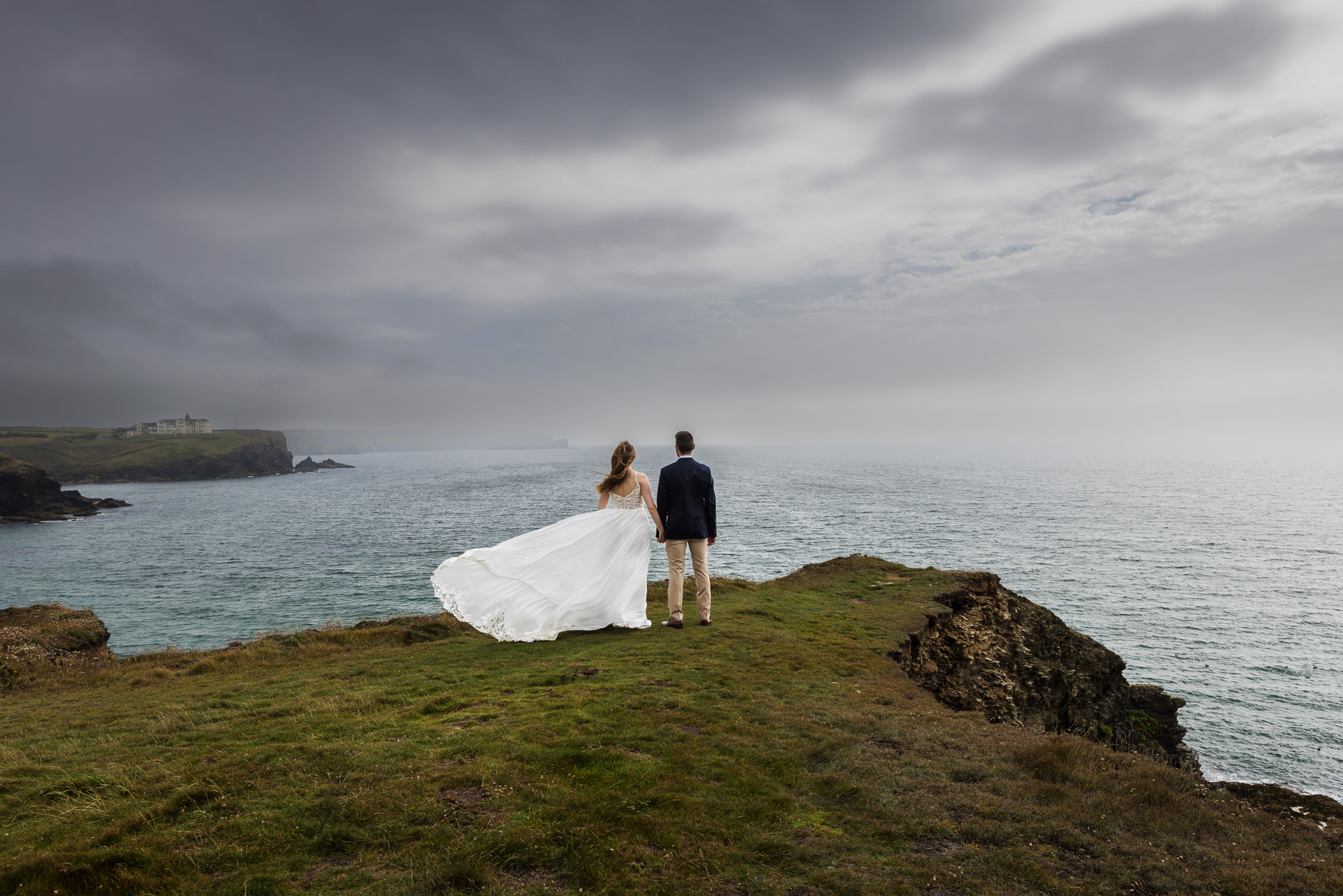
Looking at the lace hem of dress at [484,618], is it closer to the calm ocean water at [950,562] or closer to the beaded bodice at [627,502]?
the beaded bodice at [627,502]

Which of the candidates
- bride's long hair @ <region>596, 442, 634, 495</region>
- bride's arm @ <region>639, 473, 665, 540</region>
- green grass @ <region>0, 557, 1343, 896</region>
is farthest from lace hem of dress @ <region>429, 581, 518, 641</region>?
bride's arm @ <region>639, 473, 665, 540</region>

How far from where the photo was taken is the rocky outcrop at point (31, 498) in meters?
96.7

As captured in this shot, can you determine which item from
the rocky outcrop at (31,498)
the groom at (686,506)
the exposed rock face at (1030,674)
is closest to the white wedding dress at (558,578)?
the groom at (686,506)

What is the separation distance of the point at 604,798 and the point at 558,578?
872 centimetres

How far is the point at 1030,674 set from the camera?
18594 mm

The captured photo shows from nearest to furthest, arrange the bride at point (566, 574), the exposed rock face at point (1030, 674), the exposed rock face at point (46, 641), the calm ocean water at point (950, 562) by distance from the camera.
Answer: the bride at point (566, 574), the exposed rock face at point (1030, 674), the exposed rock face at point (46, 641), the calm ocean water at point (950, 562)

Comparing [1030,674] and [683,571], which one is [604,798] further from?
[1030,674]

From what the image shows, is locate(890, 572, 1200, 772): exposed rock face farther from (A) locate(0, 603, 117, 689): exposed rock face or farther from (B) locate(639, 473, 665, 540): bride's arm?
(A) locate(0, 603, 117, 689): exposed rock face

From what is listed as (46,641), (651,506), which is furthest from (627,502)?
(46,641)

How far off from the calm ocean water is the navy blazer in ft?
80.7

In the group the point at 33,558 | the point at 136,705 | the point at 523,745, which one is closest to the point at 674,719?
the point at 523,745

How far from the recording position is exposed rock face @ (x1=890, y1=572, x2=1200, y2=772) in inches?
634

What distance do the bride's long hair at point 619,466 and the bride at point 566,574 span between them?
23 mm

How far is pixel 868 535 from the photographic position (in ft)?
207
